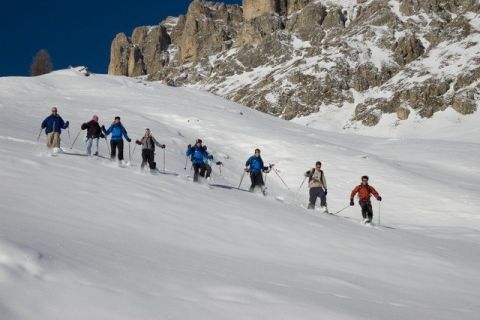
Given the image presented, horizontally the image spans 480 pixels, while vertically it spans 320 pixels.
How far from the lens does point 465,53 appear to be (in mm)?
121812

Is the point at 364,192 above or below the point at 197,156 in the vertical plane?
below

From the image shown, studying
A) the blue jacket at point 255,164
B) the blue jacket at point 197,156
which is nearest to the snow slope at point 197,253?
the blue jacket at point 197,156

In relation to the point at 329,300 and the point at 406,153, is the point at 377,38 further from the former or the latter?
the point at 329,300

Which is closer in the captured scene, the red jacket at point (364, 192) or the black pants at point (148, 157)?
the red jacket at point (364, 192)

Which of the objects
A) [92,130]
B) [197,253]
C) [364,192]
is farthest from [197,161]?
[197,253]

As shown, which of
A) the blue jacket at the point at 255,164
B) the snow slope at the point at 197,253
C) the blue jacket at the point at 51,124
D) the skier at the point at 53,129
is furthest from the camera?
the blue jacket at the point at 255,164

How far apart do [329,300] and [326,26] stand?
195205 millimetres

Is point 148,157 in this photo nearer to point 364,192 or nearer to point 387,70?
point 364,192

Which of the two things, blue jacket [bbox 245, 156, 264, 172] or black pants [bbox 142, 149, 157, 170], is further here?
blue jacket [bbox 245, 156, 264, 172]

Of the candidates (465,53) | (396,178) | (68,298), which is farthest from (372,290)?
(465,53)

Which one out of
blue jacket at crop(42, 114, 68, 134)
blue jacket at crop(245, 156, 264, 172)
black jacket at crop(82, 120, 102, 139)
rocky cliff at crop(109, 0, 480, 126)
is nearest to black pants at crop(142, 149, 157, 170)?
black jacket at crop(82, 120, 102, 139)

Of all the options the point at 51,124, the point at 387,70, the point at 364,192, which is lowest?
the point at 364,192

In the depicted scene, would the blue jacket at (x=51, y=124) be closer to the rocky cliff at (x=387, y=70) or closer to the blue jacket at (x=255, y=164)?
the blue jacket at (x=255, y=164)

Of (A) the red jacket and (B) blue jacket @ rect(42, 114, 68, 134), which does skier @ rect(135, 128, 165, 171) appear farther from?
(A) the red jacket
